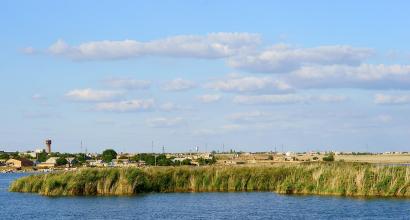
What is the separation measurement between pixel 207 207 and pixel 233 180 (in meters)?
13.3

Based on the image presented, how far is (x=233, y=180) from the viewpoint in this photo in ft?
202

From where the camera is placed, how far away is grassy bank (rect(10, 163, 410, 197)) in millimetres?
52906

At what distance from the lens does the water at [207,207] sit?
4338cm

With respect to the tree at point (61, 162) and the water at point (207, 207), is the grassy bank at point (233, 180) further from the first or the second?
the tree at point (61, 162)

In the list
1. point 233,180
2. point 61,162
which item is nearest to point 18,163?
point 61,162

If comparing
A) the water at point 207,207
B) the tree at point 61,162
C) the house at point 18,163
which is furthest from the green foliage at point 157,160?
the water at point 207,207

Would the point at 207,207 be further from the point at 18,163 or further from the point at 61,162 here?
the point at 18,163

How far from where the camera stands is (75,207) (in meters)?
50.3

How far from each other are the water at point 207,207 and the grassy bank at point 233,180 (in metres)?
1.83

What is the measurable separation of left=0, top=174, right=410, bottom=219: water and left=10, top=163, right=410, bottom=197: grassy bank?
72.2 inches

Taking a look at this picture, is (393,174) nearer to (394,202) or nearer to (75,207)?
(394,202)

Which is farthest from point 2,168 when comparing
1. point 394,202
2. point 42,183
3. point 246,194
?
point 394,202

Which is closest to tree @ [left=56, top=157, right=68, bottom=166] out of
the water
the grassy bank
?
the grassy bank

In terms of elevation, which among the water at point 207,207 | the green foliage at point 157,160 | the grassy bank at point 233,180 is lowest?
the water at point 207,207
